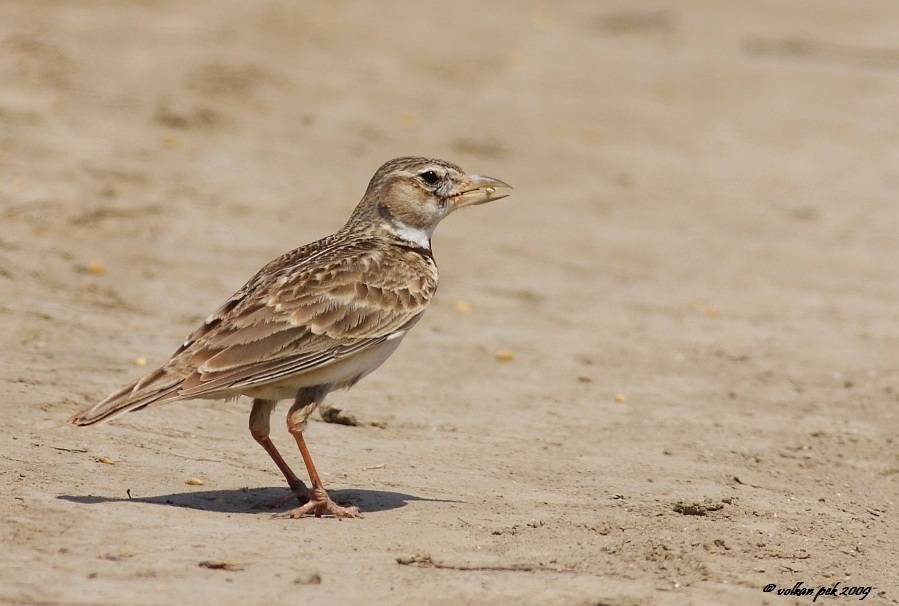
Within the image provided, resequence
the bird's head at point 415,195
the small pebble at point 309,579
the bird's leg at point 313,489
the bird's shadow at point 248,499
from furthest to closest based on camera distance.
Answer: the bird's head at point 415,195
the bird's leg at point 313,489
the bird's shadow at point 248,499
the small pebble at point 309,579

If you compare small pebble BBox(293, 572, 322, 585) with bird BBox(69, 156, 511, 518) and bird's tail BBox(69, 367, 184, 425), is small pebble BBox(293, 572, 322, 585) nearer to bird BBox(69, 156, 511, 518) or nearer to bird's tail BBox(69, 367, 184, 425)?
bird BBox(69, 156, 511, 518)

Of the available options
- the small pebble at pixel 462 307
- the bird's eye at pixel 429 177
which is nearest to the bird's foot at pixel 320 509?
the bird's eye at pixel 429 177

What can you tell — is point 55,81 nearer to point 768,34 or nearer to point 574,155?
point 574,155

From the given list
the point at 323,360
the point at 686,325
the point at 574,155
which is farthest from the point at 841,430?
the point at 574,155

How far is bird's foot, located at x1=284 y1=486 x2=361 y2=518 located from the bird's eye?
6.42 ft

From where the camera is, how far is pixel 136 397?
5758mm

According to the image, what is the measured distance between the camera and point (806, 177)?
14.0 metres

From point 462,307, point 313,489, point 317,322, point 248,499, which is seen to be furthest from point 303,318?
point 462,307

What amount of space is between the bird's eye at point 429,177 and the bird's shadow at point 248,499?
5.70 feet

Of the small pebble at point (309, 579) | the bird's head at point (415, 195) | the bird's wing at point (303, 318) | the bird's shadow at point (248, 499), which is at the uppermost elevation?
the bird's head at point (415, 195)

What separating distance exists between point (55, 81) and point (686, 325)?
659 cm

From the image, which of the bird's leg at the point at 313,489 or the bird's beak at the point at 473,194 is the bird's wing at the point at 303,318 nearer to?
the bird's leg at the point at 313,489

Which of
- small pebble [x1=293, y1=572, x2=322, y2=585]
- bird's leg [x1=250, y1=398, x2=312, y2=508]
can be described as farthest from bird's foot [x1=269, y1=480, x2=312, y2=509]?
small pebble [x1=293, y1=572, x2=322, y2=585]

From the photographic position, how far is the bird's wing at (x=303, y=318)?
5.99m
